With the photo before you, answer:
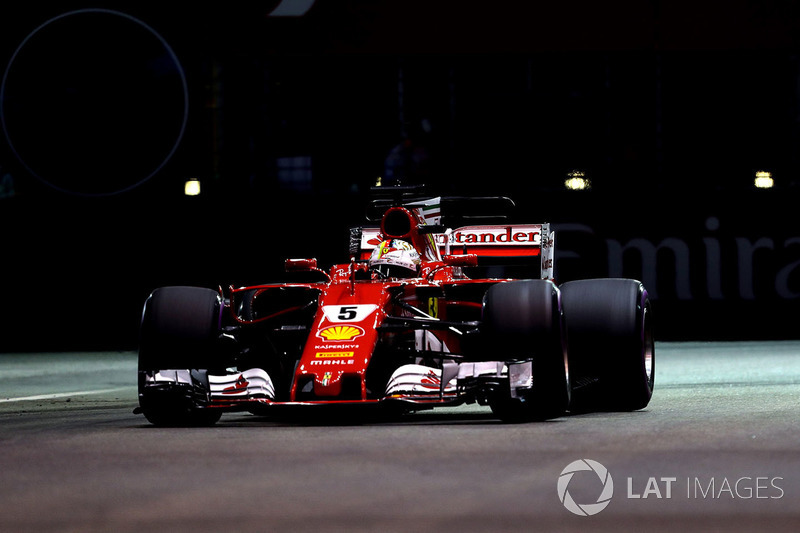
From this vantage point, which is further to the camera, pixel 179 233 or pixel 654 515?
pixel 179 233

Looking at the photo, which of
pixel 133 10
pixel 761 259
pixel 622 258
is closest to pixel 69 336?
pixel 133 10

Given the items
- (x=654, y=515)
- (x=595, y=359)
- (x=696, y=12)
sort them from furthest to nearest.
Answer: (x=696, y=12)
(x=595, y=359)
(x=654, y=515)

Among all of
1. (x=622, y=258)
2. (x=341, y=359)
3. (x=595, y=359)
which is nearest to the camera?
(x=341, y=359)

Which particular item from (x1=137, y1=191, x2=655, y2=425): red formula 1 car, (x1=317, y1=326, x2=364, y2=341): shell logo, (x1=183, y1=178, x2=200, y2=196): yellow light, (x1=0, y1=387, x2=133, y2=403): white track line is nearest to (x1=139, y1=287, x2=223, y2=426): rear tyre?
(x1=137, y1=191, x2=655, y2=425): red formula 1 car

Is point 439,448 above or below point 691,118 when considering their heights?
below

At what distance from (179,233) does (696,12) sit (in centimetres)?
682

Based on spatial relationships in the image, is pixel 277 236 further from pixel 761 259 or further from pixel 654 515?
pixel 654 515

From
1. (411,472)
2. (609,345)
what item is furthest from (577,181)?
(411,472)

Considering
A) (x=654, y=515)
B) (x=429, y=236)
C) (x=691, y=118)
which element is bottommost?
(x=654, y=515)

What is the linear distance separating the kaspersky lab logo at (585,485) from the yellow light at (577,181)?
12286 millimetres

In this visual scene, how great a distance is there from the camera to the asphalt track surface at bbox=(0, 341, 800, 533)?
595cm

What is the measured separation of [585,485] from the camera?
6609 millimetres

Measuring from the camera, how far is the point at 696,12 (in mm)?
20125

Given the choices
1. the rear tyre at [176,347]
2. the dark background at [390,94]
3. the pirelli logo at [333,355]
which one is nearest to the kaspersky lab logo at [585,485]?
the pirelli logo at [333,355]
